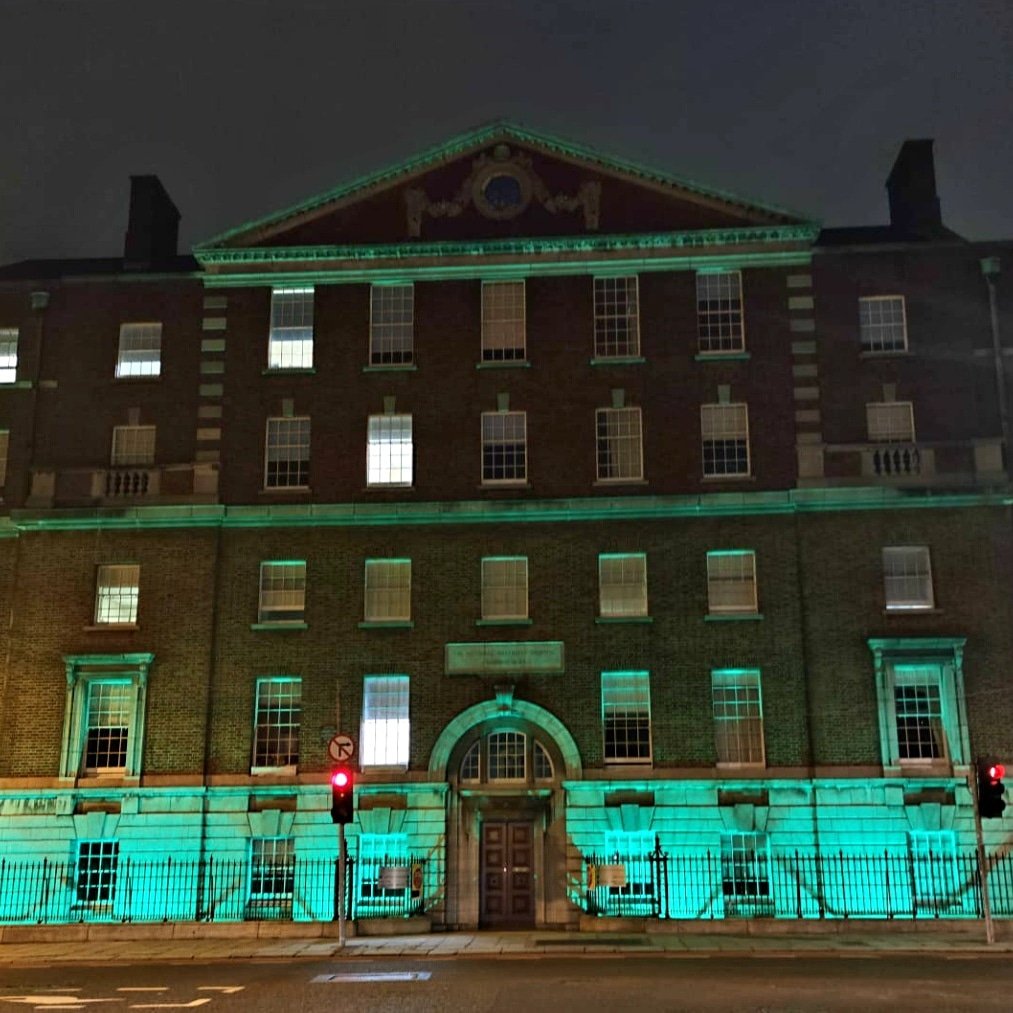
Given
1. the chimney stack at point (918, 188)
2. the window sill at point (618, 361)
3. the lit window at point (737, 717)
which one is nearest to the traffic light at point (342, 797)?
the lit window at point (737, 717)

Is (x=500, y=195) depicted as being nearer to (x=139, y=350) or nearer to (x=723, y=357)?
(x=723, y=357)

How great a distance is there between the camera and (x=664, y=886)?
2945 centimetres

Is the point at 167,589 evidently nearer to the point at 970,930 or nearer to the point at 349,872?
the point at 349,872

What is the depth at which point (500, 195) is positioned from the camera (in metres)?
34.3

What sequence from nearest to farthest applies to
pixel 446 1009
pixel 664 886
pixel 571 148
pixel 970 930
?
pixel 446 1009
pixel 970 930
pixel 664 886
pixel 571 148

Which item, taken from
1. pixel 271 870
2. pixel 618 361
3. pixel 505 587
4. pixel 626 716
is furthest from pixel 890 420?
pixel 271 870

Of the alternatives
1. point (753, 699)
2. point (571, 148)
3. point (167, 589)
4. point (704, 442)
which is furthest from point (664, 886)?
point (571, 148)

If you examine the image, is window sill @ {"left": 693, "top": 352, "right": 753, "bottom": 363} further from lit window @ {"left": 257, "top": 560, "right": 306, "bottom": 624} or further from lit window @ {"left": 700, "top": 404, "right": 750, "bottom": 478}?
lit window @ {"left": 257, "top": 560, "right": 306, "bottom": 624}

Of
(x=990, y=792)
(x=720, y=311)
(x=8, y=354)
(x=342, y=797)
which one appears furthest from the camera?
(x=8, y=354)

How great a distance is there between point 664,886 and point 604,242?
56.8 feet

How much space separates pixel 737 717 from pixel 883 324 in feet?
38.1

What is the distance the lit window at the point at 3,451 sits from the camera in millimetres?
34562

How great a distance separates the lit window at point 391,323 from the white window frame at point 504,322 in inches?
83.5

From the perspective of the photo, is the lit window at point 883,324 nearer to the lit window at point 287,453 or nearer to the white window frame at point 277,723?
the lit window at point 287,453
